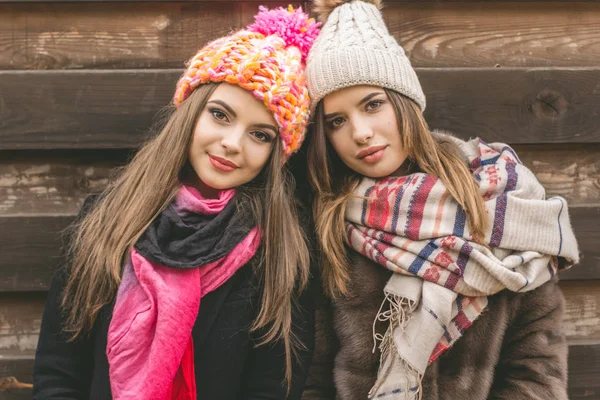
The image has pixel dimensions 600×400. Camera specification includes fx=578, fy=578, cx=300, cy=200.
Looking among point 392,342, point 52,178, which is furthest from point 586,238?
point 52,178

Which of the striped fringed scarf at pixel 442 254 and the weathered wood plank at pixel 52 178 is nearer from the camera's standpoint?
the striped fringed scarf at pixel 442 254

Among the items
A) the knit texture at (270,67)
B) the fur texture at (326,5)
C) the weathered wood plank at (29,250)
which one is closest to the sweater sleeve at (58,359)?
the weathered wood plank at (29,250)

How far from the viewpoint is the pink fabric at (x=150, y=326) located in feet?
4.92

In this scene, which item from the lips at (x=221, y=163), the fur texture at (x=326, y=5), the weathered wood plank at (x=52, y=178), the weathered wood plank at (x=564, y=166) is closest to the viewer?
the lips at (x=221, y=163)

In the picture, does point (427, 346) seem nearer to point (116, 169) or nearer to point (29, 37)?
point (116, 169)

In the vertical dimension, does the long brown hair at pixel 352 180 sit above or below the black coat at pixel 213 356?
above

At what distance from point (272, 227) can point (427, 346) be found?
0.57 metres

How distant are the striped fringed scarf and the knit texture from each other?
0.33 m

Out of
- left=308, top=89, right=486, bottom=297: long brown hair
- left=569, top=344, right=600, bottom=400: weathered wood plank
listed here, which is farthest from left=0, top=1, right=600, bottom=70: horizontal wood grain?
left=569, top=344, right=600, bottom=400: weathered wood plank

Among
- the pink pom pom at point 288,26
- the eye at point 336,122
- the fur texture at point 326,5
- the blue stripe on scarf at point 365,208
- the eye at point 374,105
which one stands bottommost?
the blue stripe on scarf at point 365,208

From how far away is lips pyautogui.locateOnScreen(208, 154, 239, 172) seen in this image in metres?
1.61

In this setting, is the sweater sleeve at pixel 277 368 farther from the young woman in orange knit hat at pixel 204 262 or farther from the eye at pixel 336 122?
the eye at pixel 336 122

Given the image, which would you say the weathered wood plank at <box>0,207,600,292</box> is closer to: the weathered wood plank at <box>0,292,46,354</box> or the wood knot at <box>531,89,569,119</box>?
the weathered wood plank at <box>0,292,46,354</box>

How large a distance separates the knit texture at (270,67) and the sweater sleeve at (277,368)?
1.72 ft
